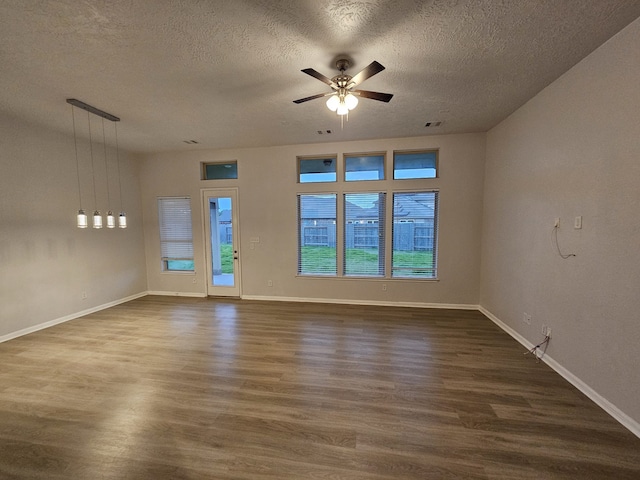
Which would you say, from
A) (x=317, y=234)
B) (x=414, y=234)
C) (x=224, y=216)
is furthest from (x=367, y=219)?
(x=224, y=216)

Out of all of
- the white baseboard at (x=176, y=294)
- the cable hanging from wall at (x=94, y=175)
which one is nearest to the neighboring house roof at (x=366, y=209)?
the white baseboard at (x=176, y=294)

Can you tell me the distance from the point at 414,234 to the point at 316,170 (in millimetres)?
2220

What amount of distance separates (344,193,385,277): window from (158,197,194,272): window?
3.37 meters

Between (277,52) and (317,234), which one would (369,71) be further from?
(317,234)

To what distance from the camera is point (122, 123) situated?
365cm

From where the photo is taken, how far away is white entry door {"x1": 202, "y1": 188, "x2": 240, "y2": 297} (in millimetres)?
5105

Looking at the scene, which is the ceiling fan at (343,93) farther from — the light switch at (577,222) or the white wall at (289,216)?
the white wall at (289,216)

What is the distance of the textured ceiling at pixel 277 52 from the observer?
1729 millimetres

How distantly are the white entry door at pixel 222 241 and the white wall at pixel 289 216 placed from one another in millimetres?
146

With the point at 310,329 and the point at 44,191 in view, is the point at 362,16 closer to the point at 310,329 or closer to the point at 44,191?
the point at 310,329

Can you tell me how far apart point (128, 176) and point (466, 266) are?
22.3ft

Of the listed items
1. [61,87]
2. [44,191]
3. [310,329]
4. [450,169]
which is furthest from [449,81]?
[44,191]

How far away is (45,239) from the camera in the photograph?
3783mm

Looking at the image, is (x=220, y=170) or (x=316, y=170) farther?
(x=220, y=170)
